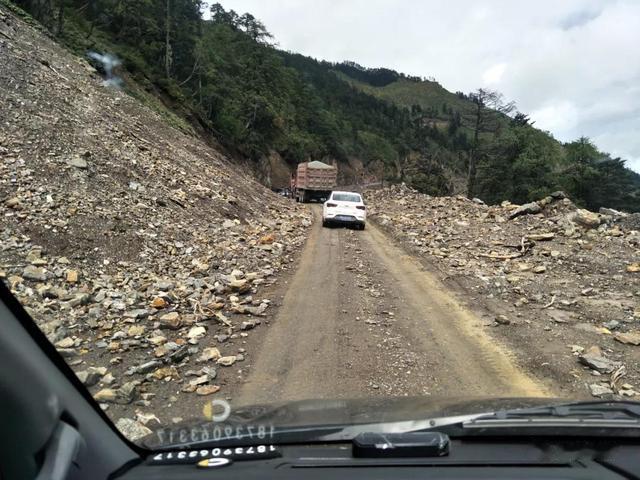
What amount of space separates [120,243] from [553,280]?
8337 mm

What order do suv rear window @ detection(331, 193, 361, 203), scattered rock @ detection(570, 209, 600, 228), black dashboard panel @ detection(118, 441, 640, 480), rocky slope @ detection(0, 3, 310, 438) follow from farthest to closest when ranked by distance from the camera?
suv rear window @ detection(331, 193, 361, 203) < scattered rock @ detection(570, 209, 600, 228) < rocky slope @ detection(0, 3, 310, 438) < black dashboard panel @ detection(118, 441, 640, 480)

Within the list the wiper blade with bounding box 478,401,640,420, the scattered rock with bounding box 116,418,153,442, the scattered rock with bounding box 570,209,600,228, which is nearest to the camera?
the wiper blade with bounding box 478,401,640,420

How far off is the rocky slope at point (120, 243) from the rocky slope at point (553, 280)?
3722 mm

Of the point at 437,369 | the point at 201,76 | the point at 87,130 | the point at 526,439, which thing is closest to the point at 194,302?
the point at 437,369

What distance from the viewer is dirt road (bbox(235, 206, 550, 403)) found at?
5.46 metres

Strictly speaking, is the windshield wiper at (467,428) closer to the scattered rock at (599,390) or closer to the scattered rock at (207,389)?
the scattered rock at (207,389)

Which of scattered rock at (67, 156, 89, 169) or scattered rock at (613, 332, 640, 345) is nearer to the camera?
scattered rock at (613, 332, 640, 345)

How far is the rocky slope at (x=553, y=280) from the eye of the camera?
6.24 m

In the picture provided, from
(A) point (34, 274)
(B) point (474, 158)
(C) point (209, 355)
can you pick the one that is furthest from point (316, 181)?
(C) point (209, 355)

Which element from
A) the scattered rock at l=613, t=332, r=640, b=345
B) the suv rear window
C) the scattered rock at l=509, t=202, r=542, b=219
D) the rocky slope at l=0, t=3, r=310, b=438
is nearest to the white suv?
the suv rear window

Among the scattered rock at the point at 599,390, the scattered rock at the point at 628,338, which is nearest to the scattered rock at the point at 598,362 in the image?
the scattered rock at the point at 599,390

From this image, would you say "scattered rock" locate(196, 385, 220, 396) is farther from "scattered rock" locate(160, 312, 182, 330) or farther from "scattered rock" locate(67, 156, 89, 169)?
"scattered rock" locate(67, 156, 89, 169)

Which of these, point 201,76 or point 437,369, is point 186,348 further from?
point 201,76

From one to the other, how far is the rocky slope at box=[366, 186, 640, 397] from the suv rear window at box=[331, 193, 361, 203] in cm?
161
